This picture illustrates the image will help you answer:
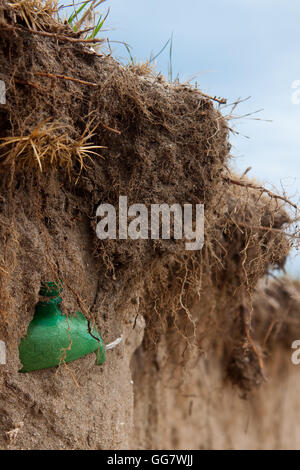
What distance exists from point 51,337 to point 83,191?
627 millimetres

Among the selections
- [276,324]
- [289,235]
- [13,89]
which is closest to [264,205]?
[289,235]

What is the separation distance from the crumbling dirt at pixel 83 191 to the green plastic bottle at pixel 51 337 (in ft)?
0.12

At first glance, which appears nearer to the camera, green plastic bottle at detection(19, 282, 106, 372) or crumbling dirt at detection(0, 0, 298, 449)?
crumbling dirt at detection(0, 0, 298, 449)

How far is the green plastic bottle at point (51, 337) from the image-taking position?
6.48ft

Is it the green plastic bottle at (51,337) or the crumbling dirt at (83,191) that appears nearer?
the crumbling dirt at (83,191)

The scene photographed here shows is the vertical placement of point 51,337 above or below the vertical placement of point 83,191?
below

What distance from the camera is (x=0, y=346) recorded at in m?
1.89

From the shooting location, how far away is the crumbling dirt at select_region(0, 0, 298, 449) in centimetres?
184

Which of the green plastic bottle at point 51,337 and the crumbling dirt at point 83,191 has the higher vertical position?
the crumbling dirt at point 83,191

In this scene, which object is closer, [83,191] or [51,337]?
[51,337]

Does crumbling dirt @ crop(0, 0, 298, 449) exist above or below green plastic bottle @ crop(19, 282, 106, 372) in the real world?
above

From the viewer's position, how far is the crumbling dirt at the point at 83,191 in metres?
1.84

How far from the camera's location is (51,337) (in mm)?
1993

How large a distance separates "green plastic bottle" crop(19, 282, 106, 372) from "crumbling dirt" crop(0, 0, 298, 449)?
0.04 m
